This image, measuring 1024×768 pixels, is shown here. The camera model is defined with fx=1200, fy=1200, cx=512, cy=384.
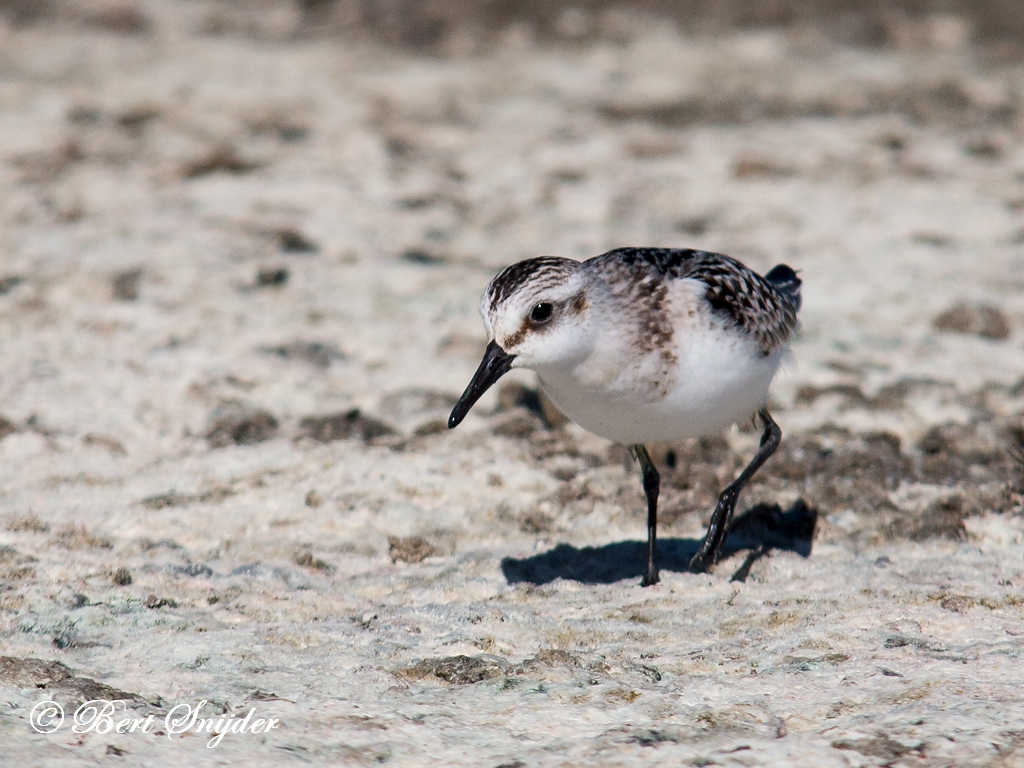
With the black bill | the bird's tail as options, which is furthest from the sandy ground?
the black bill

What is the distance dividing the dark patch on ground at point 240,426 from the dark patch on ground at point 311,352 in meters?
0.52

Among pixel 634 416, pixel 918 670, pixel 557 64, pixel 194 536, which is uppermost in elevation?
pixel 557 64

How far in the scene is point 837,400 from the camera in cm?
575

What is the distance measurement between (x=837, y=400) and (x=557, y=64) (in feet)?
16.7

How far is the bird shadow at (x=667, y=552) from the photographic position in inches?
179

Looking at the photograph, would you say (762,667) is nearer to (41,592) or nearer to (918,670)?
(918,670)

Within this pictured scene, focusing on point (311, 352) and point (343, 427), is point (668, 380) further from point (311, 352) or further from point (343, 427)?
point (311, 352)

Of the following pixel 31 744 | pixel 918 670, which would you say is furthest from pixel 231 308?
pixel 918 670

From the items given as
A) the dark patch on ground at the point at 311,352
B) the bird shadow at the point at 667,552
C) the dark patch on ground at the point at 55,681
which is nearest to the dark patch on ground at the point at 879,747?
the bird shadow at the point at 667,552

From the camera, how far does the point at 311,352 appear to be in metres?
6.13

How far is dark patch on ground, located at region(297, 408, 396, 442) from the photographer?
17.9 ft

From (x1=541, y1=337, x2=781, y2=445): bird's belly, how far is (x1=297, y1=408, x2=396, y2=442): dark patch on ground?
4.80ft

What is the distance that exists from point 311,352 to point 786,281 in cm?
240

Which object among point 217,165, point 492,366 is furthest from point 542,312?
point 217,165
